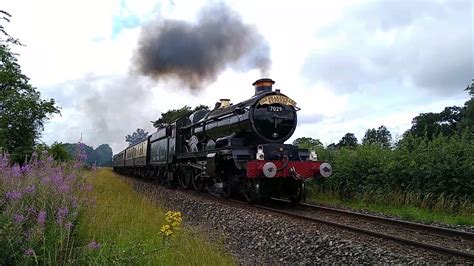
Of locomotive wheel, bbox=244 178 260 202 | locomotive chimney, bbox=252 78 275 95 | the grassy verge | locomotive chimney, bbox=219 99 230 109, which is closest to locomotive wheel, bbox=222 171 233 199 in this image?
locomotive wheel, bbox=244 178 260 202

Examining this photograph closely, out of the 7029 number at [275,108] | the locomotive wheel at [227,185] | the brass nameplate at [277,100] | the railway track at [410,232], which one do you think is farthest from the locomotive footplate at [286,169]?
the locomotive wheel at [227,185]

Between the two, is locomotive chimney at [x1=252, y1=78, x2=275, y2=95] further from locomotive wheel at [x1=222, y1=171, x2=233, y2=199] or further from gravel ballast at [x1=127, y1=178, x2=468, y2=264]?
gravel ballast at [x1=127, y1=178, x2=468, y2=264]

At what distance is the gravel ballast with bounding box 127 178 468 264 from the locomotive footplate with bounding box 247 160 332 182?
1.08 meters

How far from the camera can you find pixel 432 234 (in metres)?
7.57

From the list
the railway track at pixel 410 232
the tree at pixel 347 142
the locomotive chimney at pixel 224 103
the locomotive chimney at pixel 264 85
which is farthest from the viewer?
the tree at pixel 347 142

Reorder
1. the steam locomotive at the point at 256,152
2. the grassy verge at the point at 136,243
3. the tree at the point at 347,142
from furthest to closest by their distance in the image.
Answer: the tree at the point at 347,142 < the steam locomotive at the point at 256,152 < the grassy verge at the point at 136,243

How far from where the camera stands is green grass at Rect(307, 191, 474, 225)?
393 inches

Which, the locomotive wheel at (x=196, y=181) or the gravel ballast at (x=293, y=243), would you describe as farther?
the locomotive wheel at (x=196, y=181)

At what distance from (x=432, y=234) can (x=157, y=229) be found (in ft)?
16.0

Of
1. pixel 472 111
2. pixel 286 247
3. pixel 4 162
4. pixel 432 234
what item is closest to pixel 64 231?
pixel 4 162

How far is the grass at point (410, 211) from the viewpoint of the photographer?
32.7ft

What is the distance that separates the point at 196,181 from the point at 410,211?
8.37 metres

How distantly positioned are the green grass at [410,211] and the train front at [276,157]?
6.94 ft

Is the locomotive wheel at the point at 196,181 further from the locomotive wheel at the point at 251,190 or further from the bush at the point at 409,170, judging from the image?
the bush at the point at 409,170
